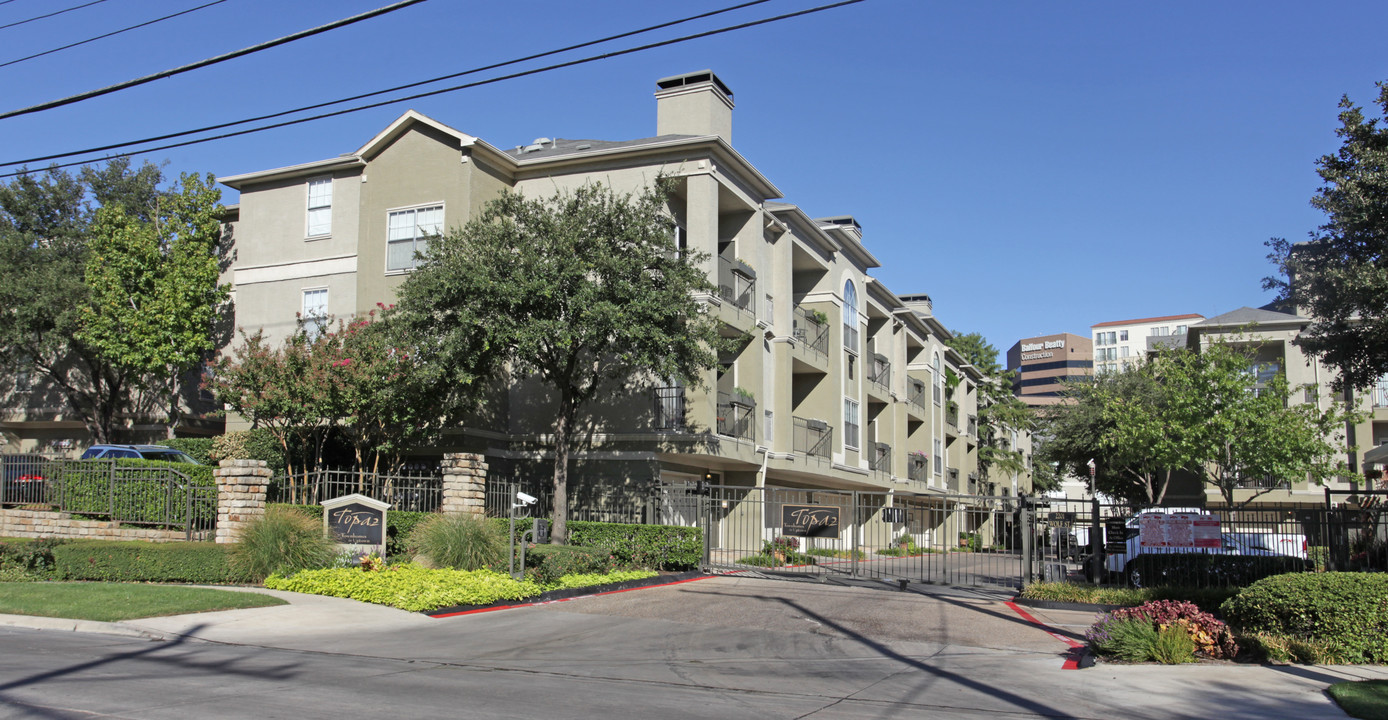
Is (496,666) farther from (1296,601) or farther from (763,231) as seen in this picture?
(763,231)

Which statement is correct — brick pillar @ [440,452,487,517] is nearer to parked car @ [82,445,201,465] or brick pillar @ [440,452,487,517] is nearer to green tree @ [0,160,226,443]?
parked car @ [82,445,201,465]

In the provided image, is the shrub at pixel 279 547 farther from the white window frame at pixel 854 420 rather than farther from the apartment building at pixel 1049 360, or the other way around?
the apartment building at pixel 1049 360

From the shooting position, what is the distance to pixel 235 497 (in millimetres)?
19062

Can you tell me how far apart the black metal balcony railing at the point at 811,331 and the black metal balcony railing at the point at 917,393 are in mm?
13498

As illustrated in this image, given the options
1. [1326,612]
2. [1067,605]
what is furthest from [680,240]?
[1326,612]

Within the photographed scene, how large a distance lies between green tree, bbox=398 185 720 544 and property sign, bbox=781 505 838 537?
3.98 metres

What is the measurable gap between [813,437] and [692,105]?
11.8 metres

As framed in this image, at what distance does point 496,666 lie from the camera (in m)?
11.5

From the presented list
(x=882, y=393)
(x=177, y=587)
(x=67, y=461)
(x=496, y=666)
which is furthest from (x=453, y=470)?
(x=882, y=393)

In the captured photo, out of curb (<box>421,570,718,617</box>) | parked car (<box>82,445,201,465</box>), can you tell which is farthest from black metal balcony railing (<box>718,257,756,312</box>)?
parked car (<box>82,445,201,465</box>)

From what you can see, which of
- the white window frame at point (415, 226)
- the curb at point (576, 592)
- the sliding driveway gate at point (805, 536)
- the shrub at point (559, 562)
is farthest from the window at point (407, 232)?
Result: the curb at point (576, 592)

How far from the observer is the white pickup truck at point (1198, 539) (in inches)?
711

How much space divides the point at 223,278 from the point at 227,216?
2006 mm

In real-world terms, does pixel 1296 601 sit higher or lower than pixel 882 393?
lower
